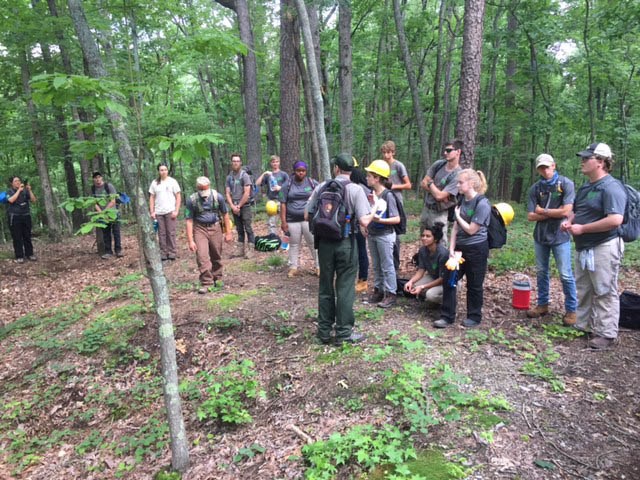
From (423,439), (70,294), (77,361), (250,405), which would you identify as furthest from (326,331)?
(70,294)

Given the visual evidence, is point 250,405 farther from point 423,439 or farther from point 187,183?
point 187,183

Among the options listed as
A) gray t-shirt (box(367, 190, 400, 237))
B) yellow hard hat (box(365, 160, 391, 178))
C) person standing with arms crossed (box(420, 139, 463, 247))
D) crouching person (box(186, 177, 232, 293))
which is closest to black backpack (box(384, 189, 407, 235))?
gray t-shirt (box(367, 190, 400, 237))

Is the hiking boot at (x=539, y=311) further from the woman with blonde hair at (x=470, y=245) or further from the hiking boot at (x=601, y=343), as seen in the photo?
the hiking boot at (x=601, y=343)

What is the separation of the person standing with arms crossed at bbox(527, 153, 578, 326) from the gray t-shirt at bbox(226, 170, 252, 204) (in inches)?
233

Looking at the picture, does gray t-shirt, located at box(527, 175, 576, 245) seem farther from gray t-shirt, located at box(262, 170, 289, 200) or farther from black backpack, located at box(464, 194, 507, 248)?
gray t-shirt, located at box(262, 170, 289, 200)

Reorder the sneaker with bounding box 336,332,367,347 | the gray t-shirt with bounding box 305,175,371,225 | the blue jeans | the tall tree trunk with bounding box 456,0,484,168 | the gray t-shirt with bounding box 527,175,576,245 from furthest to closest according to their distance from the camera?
the tall tree trunk with bounding box 456,0,484,168, the blue jeans, the gray t-shirt with bounding box 527,175,576,245, the sneaker with bounding box 336,332,367,347, the gray t-shirt with bounding box 305,175,371,225

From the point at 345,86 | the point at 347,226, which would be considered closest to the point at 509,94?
the point at 345,86

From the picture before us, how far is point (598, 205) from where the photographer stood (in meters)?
4.21

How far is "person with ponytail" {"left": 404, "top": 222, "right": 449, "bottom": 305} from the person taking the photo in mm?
5445

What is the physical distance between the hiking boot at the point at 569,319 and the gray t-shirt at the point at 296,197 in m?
4.21

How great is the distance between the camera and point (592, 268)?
14.1 ft

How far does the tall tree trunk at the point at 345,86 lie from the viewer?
10.1m

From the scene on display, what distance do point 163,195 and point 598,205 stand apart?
26.3 ft

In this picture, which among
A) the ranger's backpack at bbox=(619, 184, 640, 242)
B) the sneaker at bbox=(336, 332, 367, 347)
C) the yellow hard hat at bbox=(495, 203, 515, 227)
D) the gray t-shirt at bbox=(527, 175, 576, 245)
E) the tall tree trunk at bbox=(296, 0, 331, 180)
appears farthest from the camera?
the tall tree trunk at bbox=(296, 0, 331, 180)
